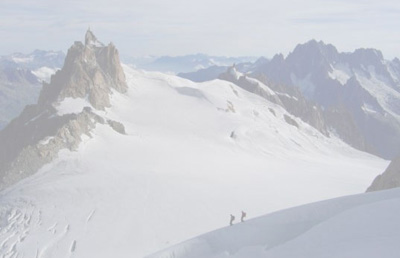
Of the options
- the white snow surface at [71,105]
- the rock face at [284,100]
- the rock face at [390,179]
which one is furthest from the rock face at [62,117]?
the rock face at [284,100]

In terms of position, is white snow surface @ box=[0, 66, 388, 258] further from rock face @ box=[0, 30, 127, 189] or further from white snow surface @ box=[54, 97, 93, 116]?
rock face @ box=[0, 30, 127, 189]

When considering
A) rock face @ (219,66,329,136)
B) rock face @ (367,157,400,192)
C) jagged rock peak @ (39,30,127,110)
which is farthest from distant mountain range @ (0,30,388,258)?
rock face @ (219,66,329,136)

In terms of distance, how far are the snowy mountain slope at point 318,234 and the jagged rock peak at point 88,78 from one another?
58.0 metres

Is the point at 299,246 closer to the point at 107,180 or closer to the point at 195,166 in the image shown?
the point at 107,180

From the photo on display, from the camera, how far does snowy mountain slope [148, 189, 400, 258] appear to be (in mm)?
22234

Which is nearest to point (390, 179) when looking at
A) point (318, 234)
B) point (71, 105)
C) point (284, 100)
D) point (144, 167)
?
point (318, 234)

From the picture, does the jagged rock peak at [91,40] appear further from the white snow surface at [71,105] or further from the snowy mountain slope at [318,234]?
the snowy mountain slope at [318,234]

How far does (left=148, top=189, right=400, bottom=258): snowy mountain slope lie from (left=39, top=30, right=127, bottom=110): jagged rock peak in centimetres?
5799

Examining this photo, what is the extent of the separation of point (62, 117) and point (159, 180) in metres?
23.8

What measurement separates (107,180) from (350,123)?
146 m

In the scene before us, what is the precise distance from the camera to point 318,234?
24766mm

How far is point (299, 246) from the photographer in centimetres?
2427

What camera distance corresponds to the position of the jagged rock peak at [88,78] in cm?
8444

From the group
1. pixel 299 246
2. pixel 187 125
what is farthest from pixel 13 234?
pixel 187 125
